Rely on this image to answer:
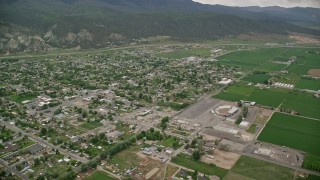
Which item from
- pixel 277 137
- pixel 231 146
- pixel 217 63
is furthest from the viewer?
pixel 217 63

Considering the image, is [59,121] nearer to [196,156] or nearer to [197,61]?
[196,156]

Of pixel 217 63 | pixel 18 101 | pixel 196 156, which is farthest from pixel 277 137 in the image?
pixel 217 63

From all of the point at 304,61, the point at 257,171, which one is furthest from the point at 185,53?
the point at 257,171

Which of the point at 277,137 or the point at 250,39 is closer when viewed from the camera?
the point at 277,137

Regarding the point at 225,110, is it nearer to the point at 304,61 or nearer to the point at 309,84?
the point at 309,84

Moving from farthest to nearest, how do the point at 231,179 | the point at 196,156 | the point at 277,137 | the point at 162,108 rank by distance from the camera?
the point at 162,108 < the point at 277,137 < the point at 196,156 < the point at 231,179

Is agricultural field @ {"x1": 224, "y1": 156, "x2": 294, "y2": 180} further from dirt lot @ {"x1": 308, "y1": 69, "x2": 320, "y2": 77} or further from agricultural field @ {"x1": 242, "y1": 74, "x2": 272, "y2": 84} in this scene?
dirt lot @ {"x1": 308, "y1": 69, "x2": 320, "y2": 77}

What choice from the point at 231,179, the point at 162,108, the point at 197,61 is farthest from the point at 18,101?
the point at 197,61
